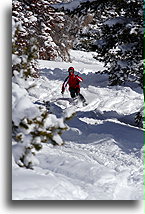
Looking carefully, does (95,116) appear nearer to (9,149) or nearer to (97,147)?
(97,147)

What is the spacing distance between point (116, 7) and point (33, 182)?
4929 millimetres

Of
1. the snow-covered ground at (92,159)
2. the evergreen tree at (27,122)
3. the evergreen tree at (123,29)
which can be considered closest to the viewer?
the evergreen tree at (27,122)

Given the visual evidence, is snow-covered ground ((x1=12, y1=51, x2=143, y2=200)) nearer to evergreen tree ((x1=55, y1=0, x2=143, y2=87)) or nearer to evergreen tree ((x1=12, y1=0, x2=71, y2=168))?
evergreen tree ((x1=12, y1=0, x2=71, y2=168))

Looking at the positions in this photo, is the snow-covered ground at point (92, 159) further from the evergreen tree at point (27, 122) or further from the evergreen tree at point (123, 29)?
the evergreen tree at point (123, 29)

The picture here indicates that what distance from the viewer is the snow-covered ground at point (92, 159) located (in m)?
5.44

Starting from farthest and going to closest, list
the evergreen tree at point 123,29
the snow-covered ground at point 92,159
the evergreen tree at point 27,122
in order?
1. the evergreen tree at point 123,29
2. the snow-covered ground at point 92,159
3. the evergreen tree at point 27,122

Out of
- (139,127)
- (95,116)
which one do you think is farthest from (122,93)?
(139,127)

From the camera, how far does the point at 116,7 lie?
889 cm

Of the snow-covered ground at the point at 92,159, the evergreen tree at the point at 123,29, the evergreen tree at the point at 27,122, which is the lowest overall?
the snow-covered ground at the point at 92,159

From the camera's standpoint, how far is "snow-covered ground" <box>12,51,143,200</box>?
17.8ft

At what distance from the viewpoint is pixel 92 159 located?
25.6 feet

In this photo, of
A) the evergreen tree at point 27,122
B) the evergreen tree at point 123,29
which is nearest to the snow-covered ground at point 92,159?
the evergreen tree at point 27,122

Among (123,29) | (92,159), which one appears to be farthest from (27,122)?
(123,29)

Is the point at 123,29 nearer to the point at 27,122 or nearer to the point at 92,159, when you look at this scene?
the point at 92,159
